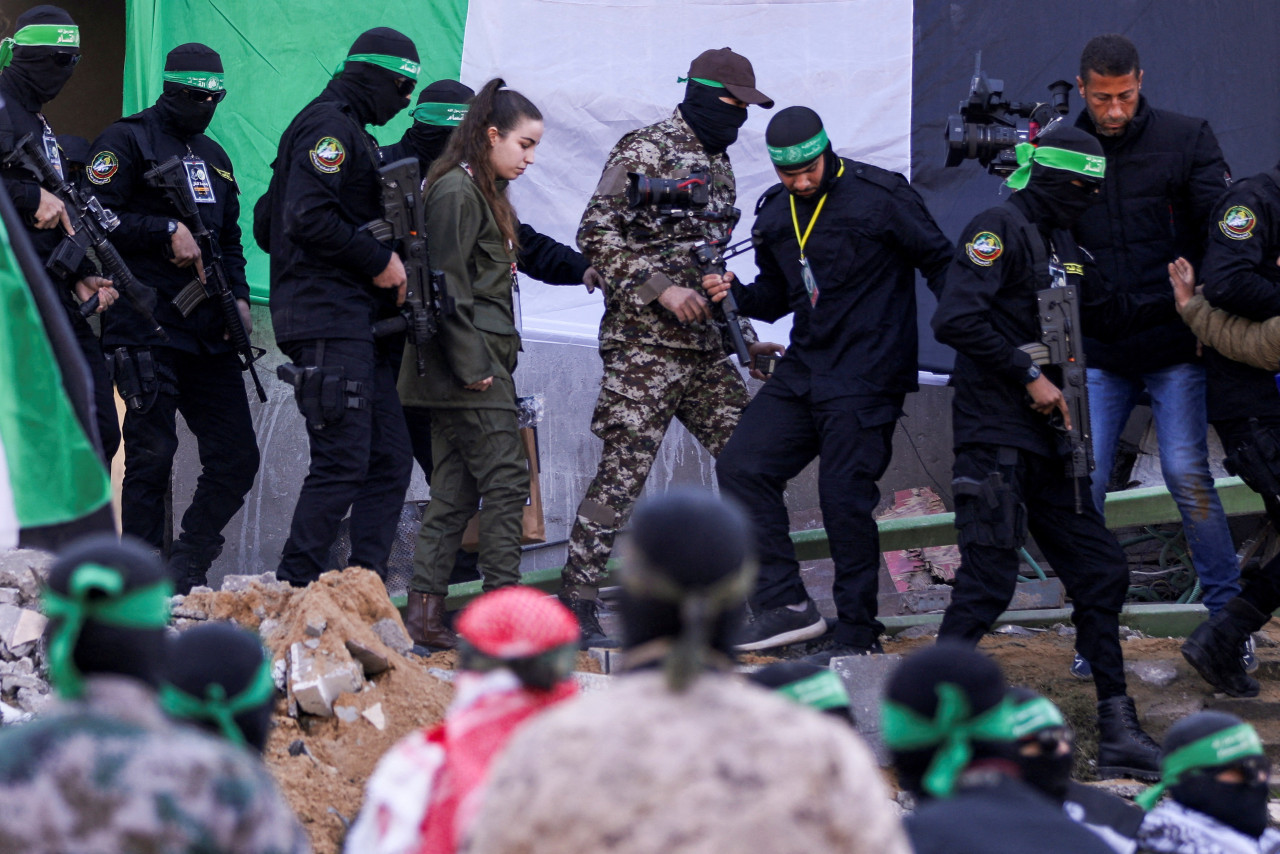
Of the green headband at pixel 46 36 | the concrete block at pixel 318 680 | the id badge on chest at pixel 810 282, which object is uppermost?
the green headband at pixel 46 36

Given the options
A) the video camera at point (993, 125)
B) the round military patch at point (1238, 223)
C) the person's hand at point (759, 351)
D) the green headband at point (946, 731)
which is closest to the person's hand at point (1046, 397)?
the round military patch at point (1238, 223)

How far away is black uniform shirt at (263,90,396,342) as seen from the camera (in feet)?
16.1

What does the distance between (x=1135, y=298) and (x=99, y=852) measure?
4.39 metres

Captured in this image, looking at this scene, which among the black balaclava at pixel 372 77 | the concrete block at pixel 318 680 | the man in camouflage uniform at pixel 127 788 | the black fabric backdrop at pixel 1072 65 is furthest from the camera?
the black fabric backdrop at pixel 1072 65

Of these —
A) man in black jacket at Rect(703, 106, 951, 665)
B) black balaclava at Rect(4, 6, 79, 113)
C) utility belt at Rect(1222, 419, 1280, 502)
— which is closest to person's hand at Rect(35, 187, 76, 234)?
black balaclava at Rect(4, 6, 79, 113)

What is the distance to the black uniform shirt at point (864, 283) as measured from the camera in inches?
202

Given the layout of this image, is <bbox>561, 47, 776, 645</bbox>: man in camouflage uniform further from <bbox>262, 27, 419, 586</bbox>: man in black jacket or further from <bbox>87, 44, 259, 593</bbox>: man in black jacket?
<bbox>87, 44, 259, 593</bbox>: man in black jacket

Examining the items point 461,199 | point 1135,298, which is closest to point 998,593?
point 1135,298

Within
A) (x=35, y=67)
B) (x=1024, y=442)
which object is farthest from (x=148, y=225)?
(x=1024, y=442)

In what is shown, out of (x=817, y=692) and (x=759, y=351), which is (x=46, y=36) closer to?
(x=759, y=351)

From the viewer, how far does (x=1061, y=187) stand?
15.2 ft

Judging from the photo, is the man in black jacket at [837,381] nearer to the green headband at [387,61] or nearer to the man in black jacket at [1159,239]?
the man in black jacket at [1159,239]

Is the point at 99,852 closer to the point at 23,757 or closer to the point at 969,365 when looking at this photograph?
the point at 23,757

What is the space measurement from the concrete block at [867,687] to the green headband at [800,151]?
176cm
